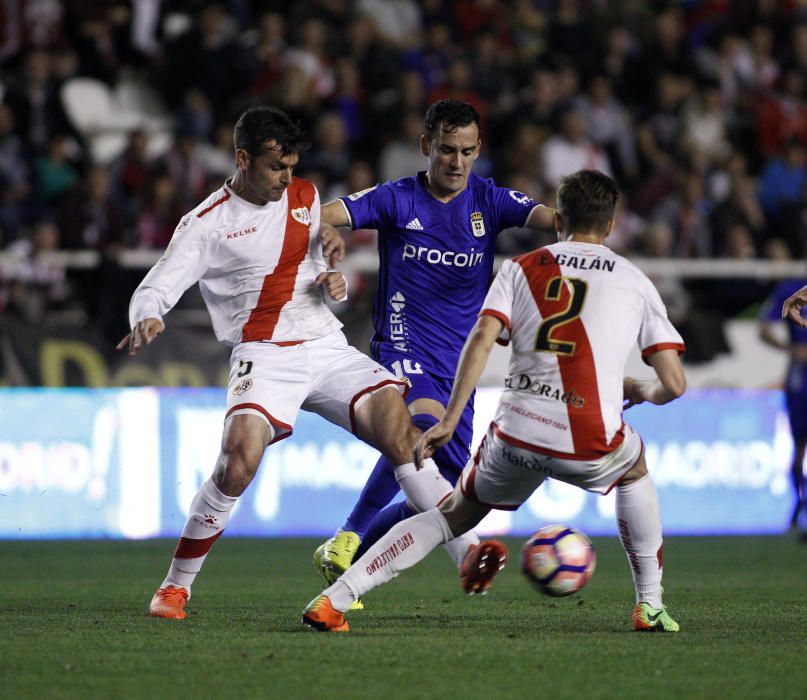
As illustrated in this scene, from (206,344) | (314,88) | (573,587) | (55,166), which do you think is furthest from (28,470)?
(573,587)

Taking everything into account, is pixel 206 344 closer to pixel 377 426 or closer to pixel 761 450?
pixel 761 450

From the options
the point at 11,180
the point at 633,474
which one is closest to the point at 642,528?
the point at 633,474

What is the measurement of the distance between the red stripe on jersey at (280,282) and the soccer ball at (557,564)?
65.6 inches

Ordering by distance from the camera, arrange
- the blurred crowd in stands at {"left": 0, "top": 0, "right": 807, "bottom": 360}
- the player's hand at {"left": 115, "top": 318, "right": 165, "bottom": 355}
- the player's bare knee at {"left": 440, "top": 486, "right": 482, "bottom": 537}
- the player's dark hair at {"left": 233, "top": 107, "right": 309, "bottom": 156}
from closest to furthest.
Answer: the player's bare knee at {"left": 440, "top": 486, "right": 482, "bottom": 537} < the player's hand at {"left": 115, "top": 318, "right": 165, "bottom": 355} < the player's dark hair at {"left": 233, "top": 107, "right": 309, "bottom": 156} < the blurred crowd in stands at {"left": 0, "top": 0, "right": 807, "bottom": 360}

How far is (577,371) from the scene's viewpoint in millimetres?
5684

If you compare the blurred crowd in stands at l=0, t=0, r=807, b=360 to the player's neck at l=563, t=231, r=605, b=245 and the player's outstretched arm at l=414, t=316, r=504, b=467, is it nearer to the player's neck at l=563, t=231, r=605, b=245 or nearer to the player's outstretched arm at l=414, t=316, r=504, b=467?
the player's neck at l=563, t=231, r=605, b=245

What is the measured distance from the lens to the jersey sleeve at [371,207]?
727 cm

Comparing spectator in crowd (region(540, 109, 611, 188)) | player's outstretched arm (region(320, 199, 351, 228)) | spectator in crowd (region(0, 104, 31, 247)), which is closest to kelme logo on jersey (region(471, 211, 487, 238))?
player's outstretched arm (region(320, 199, 351, 228))

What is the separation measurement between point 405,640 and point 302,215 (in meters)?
2.19

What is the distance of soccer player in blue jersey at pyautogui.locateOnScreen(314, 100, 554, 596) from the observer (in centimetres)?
727

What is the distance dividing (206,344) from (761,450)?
15.7 feet

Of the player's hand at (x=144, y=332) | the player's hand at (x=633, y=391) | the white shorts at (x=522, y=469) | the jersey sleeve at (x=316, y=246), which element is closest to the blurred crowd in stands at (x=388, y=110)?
Answer: the jersey sleeve at (x=316, y=246)

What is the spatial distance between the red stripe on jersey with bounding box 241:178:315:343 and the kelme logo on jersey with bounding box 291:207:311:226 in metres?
0.01

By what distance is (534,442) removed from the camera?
5633 millimetres
